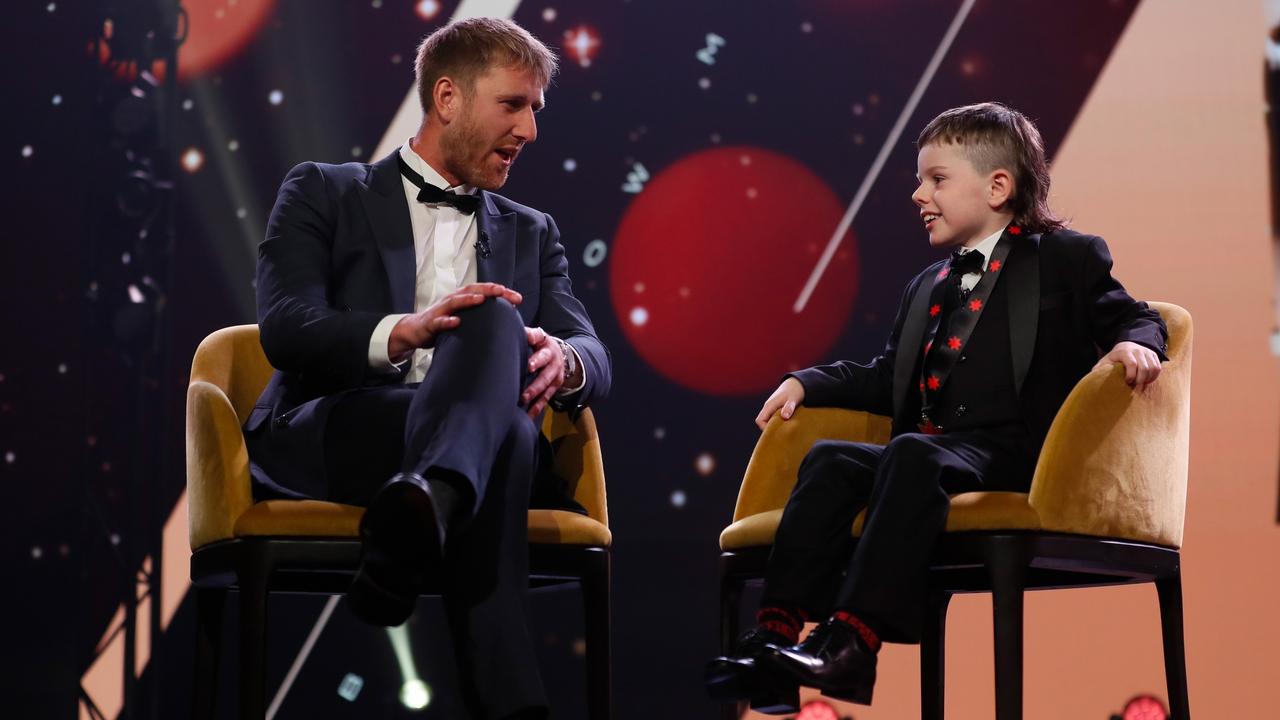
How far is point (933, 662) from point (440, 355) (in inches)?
46.8

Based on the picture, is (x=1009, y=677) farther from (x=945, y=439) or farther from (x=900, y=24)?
(x=900, y=24)

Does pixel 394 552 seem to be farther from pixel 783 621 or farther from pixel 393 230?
pixel 393 230

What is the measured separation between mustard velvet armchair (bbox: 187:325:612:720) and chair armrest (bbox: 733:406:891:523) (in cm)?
31

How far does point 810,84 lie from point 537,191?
0.79 m

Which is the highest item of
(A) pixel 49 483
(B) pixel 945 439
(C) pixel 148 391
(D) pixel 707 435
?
(B) pixel 945 439

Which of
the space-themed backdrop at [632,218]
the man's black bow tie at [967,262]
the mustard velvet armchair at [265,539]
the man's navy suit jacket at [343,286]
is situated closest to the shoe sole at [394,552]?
the mustard velvet armchair at [265,539]

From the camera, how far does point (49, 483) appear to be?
3.48m

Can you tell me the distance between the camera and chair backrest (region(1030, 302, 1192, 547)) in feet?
6.47

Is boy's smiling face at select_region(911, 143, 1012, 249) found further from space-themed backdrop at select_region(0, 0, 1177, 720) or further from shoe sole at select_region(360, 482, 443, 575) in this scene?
shoe sole at select_region(360, 482, 443, 575)

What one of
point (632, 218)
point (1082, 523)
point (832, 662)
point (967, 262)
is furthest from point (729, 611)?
point (632, 218)

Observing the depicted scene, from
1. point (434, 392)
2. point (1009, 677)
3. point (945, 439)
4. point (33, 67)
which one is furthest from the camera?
point (33, 67)

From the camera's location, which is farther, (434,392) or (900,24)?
(900,24)

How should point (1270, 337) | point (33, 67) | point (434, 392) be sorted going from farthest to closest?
point (33, 67)
point (1270, 337)
point (434, 392)

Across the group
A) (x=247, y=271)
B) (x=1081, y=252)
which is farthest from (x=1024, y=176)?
(x=247, y=271)
